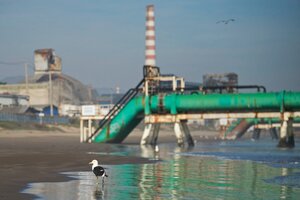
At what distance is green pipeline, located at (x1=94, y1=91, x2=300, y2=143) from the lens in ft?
183

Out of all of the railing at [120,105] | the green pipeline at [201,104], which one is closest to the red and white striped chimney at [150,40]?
the railing at [120,105]

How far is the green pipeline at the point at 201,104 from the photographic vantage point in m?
55.7

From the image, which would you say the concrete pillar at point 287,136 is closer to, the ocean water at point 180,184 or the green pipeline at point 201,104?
the green pipeline at point 201,104

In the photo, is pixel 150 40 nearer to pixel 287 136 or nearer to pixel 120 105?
pixel 120 105

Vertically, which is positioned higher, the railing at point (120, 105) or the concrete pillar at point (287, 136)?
the railing at point (120, 105)

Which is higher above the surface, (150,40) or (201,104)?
(150,40)

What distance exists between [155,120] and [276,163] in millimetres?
25353

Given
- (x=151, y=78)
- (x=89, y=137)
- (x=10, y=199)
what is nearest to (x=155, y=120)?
(x=151, y=78)

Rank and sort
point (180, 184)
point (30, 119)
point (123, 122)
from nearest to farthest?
point (180, 184) < point (123, 122) < point (30, 119)

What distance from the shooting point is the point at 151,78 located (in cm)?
6194

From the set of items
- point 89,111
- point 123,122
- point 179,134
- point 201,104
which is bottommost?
point 179,134

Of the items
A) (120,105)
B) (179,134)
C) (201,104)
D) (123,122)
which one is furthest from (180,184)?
(120,105)

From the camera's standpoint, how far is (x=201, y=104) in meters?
56.9

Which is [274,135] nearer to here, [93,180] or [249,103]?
[249,103]
